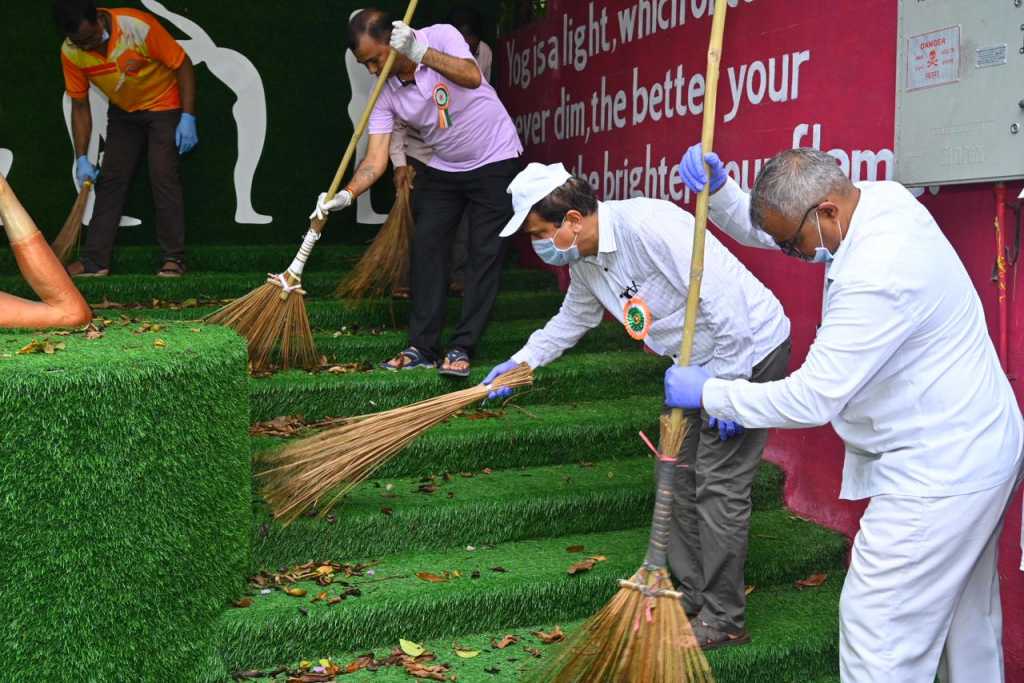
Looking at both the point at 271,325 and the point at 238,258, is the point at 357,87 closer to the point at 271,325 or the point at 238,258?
the point at 238,258

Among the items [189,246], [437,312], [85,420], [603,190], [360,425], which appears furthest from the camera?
[189,246]

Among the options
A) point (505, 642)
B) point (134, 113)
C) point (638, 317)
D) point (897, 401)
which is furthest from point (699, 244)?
point (134, 113)

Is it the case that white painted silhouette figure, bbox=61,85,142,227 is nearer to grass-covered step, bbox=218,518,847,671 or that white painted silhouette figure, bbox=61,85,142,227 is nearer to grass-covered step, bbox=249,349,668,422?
grass-covered step, bbox=249,349,668,422

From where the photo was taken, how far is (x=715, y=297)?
309cm

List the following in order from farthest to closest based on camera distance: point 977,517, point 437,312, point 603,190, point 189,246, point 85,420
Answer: point 189,246
point 603,190
point 437,312
point 85,420
point 977,517

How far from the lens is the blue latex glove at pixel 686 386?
271 centimetres

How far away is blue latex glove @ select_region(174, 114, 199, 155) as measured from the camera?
5926mm

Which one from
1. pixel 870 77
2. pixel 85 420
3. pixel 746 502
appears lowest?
pixel 746 502

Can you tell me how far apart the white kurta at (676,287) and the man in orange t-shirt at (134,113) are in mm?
3170

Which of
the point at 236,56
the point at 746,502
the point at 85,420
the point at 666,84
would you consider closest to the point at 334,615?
the point at 85,420

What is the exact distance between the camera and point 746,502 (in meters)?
3.31

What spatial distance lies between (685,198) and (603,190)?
2.83 feet

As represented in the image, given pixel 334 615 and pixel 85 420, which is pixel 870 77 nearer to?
pixel 334 615

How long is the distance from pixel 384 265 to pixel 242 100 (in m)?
1.87
